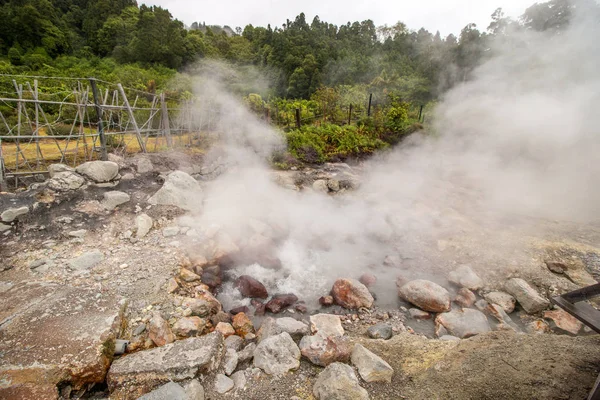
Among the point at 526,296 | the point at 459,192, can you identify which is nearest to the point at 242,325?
the point at 526,296

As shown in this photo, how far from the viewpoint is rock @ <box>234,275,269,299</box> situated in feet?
13.1

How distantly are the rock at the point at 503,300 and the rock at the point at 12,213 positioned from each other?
673cm

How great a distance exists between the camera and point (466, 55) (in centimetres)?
1027

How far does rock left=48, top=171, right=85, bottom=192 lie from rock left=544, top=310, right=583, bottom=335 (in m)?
7.25

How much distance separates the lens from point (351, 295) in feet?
12.8

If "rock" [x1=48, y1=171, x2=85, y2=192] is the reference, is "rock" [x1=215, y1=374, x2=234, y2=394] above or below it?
below

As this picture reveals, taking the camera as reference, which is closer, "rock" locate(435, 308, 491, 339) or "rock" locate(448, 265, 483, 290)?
"rock" locate(435, 308, 491, 339)

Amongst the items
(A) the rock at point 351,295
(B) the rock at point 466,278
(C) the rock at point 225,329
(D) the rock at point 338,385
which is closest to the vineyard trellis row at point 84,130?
(C) the rock at point 225,329

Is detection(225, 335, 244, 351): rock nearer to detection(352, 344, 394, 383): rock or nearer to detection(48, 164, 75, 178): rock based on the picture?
detection(352, 344, 394, 383): rock

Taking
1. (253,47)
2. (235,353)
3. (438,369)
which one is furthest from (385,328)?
(253,47)

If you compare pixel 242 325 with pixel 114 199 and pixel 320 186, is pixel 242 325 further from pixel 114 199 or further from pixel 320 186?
pixel 320 186

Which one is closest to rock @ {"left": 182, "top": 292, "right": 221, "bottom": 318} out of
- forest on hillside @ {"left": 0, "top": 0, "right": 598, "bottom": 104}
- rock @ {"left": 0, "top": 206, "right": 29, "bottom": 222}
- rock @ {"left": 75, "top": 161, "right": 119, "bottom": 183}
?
rock @ {"left": 0, "top": 206, "right": 29, "bottom": 222}

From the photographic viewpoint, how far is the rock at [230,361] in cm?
253

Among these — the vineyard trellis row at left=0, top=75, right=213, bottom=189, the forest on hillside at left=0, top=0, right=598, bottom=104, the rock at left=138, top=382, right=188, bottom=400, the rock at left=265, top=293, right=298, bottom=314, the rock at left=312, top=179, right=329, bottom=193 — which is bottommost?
the rock at left=265, top=293, right=298, bottom=314
